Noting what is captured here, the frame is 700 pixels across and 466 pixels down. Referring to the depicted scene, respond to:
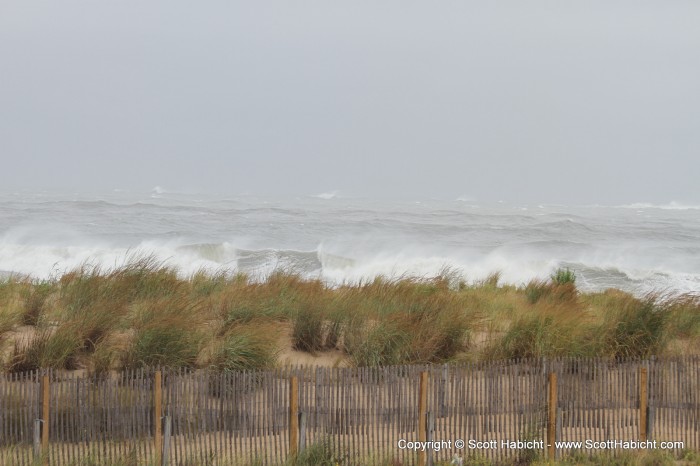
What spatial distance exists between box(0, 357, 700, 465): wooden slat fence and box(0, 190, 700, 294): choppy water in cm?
1062

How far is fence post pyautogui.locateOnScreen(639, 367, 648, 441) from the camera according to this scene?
9.38 metres

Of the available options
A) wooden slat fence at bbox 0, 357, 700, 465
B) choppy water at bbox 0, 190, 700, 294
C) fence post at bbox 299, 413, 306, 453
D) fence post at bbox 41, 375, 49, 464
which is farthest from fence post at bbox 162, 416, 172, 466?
choppy water at bbox 0, 190, 700, 294

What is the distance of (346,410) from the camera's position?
358 inches

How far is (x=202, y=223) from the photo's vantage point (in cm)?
4438

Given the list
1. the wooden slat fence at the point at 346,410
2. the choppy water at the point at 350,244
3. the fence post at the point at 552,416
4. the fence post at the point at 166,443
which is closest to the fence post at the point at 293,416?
the wooden slat fence at the point at 346,410

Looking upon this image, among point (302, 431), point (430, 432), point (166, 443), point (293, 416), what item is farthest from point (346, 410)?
point (166, 443)

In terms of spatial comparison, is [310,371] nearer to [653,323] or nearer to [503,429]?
[503,429]

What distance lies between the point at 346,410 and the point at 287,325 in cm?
353

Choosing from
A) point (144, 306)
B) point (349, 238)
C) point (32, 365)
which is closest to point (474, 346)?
point (144, 306)

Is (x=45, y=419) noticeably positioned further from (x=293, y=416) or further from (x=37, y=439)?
(x=293, y=416)

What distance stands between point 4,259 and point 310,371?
2350 centimetres

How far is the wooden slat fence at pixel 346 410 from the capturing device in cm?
854

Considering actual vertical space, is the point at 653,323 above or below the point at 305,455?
above

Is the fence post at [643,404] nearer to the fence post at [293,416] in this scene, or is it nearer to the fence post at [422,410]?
the fence post at [422,410]
